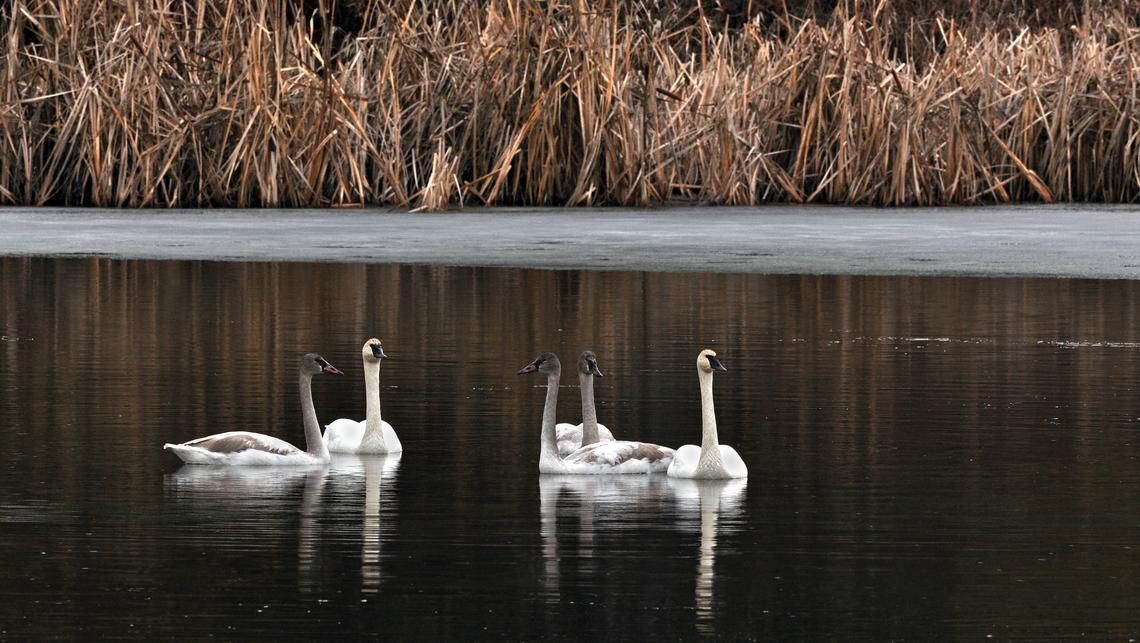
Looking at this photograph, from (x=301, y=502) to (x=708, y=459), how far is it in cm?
148

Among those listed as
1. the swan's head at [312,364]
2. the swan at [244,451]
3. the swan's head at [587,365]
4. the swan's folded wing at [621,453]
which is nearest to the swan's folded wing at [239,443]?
the swan at [244,451]

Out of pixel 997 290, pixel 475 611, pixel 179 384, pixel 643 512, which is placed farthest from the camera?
pixel 997 290

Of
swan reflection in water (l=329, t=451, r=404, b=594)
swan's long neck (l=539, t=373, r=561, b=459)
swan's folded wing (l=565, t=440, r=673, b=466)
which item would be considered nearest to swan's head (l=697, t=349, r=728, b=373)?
swan's folded wing (l=565, t=440, r=673, b=466)

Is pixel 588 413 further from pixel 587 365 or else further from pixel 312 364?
pixel 312 364

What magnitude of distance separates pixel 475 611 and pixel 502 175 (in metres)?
15.6

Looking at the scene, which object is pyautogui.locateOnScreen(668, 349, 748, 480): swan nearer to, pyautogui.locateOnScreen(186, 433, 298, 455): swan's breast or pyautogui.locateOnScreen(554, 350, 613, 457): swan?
pyautogui.locateOnScreen(554, 350, 613, 457): swan

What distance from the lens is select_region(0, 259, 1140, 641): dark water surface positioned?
6.23 m

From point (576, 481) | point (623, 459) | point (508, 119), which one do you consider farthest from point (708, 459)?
point (508, 119)

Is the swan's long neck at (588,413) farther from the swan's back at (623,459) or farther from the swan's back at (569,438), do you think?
the swan's back at (623,459)

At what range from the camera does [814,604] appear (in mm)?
6262

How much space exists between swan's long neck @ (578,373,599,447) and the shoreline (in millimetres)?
6746

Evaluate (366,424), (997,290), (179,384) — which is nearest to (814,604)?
(366,424)

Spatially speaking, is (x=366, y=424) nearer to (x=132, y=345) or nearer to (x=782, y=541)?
(x=782, y=541)

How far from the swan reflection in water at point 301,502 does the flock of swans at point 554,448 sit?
1.9 inches
